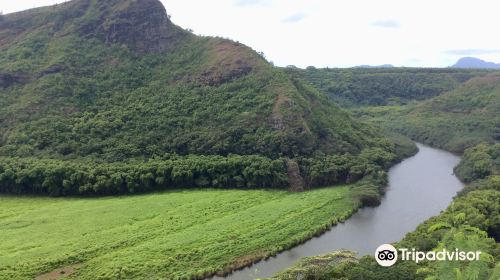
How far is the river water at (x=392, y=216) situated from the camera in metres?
51.8

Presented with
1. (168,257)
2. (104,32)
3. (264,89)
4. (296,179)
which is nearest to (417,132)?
(264,89)

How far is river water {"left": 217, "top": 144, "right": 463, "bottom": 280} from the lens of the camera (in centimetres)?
5181

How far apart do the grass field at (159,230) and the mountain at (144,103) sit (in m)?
5.60

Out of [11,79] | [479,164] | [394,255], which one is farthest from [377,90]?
[394,255]

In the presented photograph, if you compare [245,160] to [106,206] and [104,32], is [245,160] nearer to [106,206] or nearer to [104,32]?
[106,206]

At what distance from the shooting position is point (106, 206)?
210 feet

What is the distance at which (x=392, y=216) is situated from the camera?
65.5 m

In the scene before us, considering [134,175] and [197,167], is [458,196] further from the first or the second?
[134,175]

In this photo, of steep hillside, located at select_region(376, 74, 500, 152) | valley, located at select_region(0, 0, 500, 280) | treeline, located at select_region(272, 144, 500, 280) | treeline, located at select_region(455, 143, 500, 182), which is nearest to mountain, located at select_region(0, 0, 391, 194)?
valley, located at select_region(0, 0, 500, 280)

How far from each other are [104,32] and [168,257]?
3146 inches

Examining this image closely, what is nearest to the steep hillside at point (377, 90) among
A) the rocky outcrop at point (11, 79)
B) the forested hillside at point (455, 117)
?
the forested hillside at point (455, 117)

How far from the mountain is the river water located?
34.1ft

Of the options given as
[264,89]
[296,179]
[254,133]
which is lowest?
[296,179]

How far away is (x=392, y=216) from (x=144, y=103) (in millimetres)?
52851
